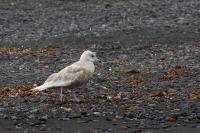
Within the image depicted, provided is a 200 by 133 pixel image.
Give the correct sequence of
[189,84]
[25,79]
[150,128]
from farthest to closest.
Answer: [25,79]
[189,84]
[150,128]

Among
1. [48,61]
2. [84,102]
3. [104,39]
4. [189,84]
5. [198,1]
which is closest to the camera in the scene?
[84,102]

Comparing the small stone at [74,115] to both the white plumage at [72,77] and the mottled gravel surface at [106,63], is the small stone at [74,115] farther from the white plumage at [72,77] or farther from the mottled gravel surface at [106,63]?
the white plumage at [72,77]

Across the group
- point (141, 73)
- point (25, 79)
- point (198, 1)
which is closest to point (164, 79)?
point (141, 73)

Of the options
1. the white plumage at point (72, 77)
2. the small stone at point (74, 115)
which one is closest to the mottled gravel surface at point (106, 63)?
the small stone at point (74, 115)

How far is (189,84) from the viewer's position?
1566 cm

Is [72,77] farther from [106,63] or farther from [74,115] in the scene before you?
[106,63]

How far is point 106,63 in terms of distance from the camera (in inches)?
763

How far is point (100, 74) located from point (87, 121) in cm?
522

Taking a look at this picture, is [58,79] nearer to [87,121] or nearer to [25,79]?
[87,121]

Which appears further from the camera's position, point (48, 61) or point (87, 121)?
point (48, 61)

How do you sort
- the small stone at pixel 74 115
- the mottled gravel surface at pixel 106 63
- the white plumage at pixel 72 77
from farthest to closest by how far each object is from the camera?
the white plumage at pixel 72 77, the small stone at pixel 74 115, the mottled gravel surface at pixel 106 63

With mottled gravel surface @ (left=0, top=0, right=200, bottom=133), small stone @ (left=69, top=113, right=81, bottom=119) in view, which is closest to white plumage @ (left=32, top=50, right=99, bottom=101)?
mottled gravel surface @ (left=0, top=0, right=200, bottom=133)

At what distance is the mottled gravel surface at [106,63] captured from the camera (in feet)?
40.9

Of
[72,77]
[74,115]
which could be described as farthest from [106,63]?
[74,115]
